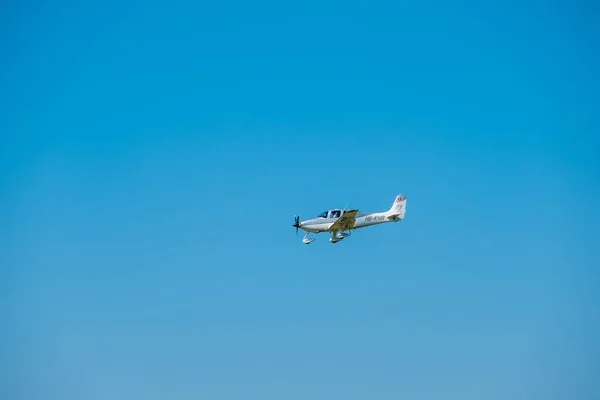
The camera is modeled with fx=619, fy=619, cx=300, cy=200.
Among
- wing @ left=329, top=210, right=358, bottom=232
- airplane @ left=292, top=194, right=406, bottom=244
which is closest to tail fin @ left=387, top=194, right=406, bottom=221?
airplane @ left=292, top=194, right=406, bottom=244

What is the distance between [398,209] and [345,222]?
622cm

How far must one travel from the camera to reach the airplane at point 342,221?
5888 centimetres

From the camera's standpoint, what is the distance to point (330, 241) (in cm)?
5888

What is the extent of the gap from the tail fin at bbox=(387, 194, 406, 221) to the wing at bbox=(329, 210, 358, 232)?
4.49 m

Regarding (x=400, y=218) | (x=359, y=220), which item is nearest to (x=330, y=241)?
(x=359, y=220)

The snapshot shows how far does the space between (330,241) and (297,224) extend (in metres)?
3.80

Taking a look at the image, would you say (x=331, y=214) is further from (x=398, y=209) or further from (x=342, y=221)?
(x=398, y=209)

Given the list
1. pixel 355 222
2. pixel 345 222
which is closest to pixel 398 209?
pixel 355 222

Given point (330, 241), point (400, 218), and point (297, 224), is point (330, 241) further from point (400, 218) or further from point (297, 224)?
point (400, 218)

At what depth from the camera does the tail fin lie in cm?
6134

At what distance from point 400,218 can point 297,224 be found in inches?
405

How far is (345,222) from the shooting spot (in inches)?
2325

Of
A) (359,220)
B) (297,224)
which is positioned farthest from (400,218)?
(297,224)

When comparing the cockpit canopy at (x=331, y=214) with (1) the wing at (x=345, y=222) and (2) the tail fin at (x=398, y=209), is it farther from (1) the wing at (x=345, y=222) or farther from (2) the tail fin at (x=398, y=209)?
(2) the tail fin at (x=398, y=209)
